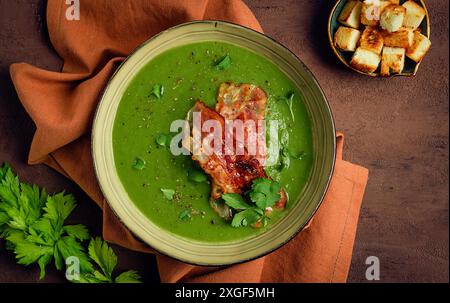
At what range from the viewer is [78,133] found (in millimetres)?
3025

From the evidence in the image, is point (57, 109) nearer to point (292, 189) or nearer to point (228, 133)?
point (228, 133)

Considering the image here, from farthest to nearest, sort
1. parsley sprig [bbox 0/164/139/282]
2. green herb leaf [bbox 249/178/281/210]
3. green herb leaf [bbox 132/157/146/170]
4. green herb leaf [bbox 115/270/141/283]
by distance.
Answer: green herb leaf [bbox 115/270/141/283] < parsley sprig [bbox 0/164/139/282] < green herb leaf [bbox 132/157/146/170] < green herb leaf [bbox 249/178/281/210]

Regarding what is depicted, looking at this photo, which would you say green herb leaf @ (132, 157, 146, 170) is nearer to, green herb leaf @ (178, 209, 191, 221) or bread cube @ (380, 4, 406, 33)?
green herb leaf @ (178, 209, 191, 221)

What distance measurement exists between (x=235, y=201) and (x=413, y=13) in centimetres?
177

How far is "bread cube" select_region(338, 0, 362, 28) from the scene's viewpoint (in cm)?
314

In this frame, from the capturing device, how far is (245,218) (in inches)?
115

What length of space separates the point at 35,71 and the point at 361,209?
2540mm

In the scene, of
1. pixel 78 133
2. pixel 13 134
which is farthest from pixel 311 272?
pixel 13 134

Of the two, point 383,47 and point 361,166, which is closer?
point 383,47

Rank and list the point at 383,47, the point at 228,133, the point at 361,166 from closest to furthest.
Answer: the point at 228,133 → the point at 383,47 → the point at 361,166

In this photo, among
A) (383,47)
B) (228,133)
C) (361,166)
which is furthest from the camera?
(361,166)

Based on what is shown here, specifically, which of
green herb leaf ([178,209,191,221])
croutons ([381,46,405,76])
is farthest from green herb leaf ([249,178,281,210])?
croutons ([381,46,405,76])

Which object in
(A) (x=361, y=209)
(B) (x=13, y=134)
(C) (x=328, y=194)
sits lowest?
(A) (x=361, y=209)

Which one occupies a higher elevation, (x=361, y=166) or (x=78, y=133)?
(x=78, y=133)
